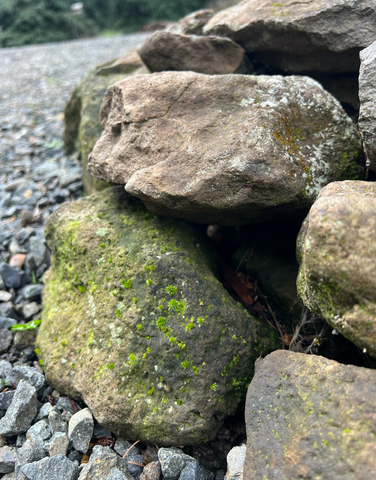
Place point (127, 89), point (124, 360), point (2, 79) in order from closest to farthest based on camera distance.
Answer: point (124, 360)
point (127, 89)
point (2, 79)

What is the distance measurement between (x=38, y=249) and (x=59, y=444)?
216cm

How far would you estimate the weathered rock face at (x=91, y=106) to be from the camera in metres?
4.28

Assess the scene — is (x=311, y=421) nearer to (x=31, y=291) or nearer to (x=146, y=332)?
(x=146, y=332)

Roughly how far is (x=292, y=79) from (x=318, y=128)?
497 mm

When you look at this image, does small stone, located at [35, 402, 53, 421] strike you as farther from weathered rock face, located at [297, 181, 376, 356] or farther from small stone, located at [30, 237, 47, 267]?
weathered rock face, located at [297, 181, 376, 356]

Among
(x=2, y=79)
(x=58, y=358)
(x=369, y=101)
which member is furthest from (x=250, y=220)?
(x=2, y=79)

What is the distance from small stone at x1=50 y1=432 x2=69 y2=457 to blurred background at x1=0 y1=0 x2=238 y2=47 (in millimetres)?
20684

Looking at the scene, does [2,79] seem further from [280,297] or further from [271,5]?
[280,297]

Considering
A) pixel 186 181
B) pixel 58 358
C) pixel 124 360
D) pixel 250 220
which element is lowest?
pixel 58 358

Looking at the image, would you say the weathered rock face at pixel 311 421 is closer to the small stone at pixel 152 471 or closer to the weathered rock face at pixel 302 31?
the small stone at pixel 152 471

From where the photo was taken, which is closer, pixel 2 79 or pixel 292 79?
pixel 292 79

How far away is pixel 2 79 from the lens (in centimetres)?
1024

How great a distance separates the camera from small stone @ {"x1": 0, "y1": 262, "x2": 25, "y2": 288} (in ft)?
11.9

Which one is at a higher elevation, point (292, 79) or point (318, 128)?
point (292, 79)
